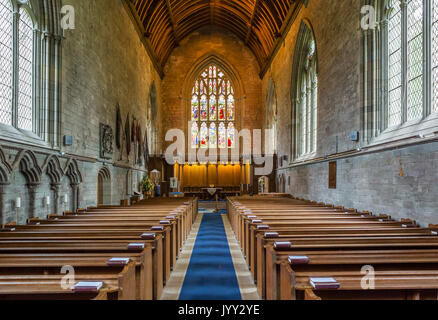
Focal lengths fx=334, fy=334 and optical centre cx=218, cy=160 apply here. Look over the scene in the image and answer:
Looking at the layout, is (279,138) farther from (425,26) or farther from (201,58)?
(425,26)

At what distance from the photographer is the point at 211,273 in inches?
201

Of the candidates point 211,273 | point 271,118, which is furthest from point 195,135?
point 211,273

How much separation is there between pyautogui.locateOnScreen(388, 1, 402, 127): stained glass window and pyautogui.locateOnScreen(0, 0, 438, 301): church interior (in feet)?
0.14

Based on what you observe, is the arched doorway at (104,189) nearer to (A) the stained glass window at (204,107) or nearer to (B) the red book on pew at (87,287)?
(B) the red book on pew at (87,287)

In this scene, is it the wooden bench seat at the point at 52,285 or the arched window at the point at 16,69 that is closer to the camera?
the wooden bench seat at the point at 52,285

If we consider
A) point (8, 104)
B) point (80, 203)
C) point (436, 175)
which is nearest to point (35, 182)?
point (8, 104)

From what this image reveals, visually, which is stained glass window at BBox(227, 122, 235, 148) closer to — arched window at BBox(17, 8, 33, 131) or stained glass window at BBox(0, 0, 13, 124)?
arched window at BBox(17, 8, 33, 131)

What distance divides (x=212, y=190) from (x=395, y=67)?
426 inches

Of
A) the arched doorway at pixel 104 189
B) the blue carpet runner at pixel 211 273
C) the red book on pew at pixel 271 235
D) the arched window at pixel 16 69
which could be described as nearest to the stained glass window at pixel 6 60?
the arched window at pixel 16 69

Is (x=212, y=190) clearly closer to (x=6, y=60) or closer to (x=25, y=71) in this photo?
(x=25, y=71)

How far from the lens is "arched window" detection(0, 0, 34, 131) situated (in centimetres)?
628

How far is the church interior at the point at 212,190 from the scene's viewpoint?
2.75 m

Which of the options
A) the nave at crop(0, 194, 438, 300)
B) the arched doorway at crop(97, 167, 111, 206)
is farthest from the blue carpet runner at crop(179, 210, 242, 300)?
the arched doorway at crop(97, 167, 111, 206)

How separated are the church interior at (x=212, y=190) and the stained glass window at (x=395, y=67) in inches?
1.7
